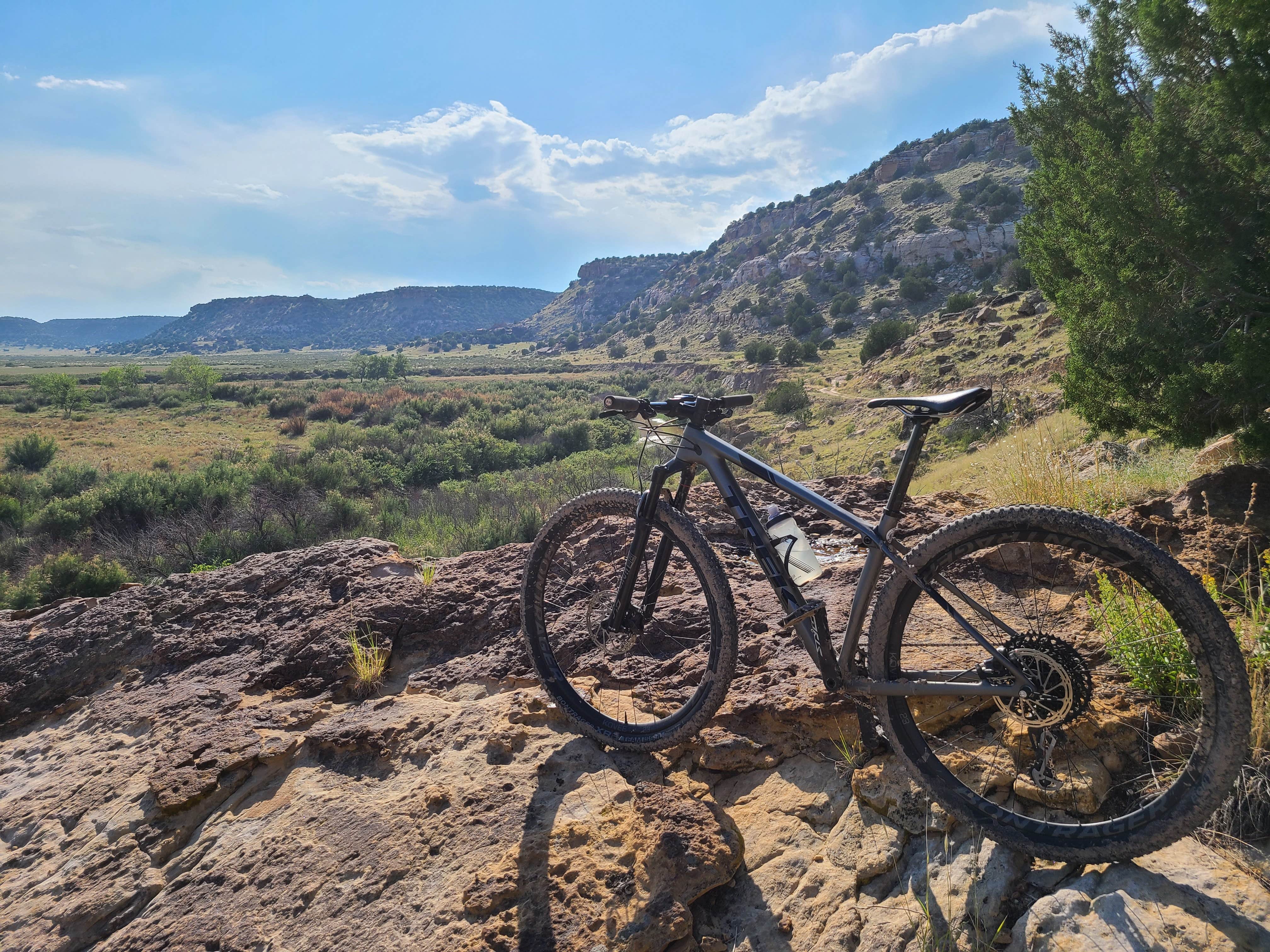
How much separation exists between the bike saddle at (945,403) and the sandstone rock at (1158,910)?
143 centimetres

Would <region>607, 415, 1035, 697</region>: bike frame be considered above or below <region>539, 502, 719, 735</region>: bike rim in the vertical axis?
above

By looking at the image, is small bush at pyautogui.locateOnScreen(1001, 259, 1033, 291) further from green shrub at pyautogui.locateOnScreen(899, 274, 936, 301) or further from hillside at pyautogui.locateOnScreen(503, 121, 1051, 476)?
green shrub at pyautogui.locateOnScreen(899, 274, 936, 301)

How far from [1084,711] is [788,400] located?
26.0 m

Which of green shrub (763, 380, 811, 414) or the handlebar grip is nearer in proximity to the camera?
the handlebar grip

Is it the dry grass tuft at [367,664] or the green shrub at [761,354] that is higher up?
the green shrub at [761,354]

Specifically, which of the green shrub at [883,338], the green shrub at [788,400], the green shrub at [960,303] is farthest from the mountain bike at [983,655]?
the green shrub at [960,303]

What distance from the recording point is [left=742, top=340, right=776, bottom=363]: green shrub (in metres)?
42.5

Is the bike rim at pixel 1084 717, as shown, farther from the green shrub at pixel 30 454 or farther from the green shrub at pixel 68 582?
the green shrub at pixel 30 454

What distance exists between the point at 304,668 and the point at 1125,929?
3.96 meters

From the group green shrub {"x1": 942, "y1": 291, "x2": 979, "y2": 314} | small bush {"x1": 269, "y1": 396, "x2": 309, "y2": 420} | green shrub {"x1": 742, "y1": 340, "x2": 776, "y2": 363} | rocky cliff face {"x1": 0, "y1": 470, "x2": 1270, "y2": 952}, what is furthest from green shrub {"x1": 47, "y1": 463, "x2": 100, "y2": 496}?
green shrub {"x1": 942, "y1": 291, "x2": 979, "y2": 314}

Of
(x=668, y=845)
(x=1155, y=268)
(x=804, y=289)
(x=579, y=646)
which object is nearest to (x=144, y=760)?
(x=579, y=646)

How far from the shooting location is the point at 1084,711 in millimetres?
2156

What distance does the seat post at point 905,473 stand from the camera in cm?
229

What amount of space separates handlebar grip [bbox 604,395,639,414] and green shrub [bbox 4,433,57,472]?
25.9 metres
